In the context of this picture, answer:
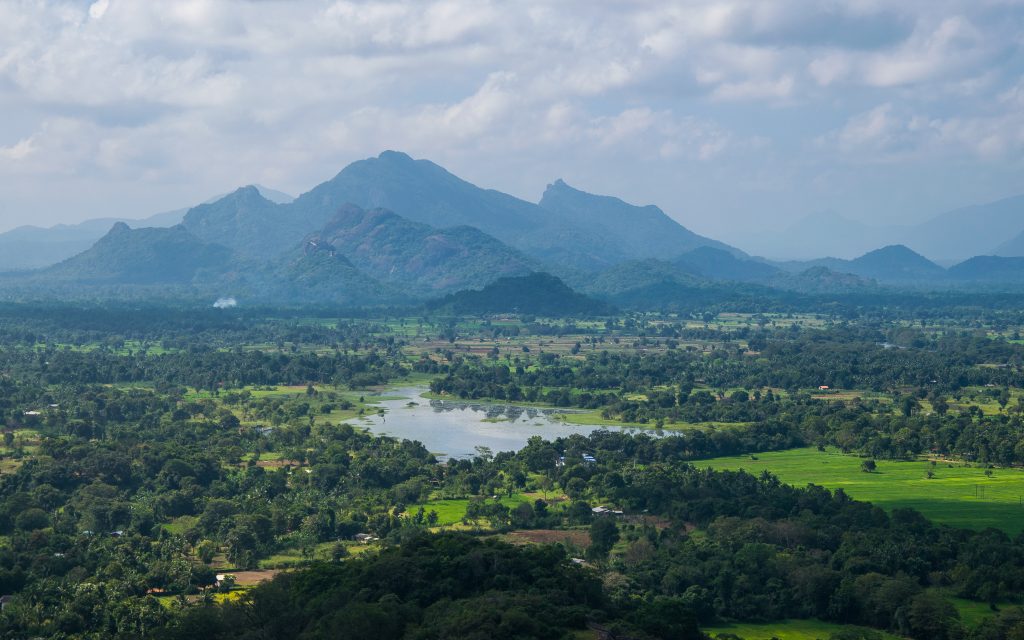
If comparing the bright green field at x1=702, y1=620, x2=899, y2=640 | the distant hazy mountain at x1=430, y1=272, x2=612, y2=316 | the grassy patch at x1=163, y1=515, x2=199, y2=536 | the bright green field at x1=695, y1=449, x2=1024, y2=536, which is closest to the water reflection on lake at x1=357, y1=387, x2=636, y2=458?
the bright green field at x1=695, y1=449, x2=1024, y2=536

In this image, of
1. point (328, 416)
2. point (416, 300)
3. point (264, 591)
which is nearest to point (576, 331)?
point (416, 300)

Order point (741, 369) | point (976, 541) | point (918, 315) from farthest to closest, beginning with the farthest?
point (918, 315) < point (741, 369) < point (976, 541)

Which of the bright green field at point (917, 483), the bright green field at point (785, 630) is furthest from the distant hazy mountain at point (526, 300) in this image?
the bright green field at point (785, 630)

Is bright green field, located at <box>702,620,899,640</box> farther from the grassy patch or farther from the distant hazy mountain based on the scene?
the distant hazy mountain

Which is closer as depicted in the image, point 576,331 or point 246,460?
point 246,460

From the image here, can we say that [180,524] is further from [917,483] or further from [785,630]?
[917,483]

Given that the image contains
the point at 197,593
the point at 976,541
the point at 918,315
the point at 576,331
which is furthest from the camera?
the point at 918,315

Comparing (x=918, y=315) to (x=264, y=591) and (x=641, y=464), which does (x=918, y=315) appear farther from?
(x=264, y=591)

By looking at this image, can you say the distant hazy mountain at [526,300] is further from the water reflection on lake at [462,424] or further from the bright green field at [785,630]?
the bright green field at [785,630]
